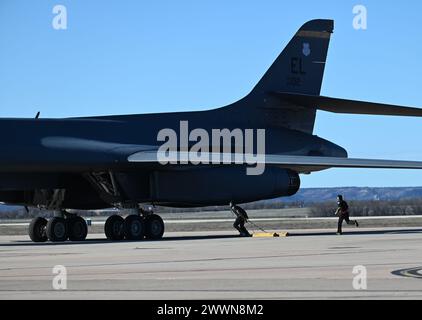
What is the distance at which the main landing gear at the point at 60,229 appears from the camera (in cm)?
2797

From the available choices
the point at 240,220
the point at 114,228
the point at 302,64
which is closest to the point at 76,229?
the point at 114,228

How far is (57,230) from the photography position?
91.9ft

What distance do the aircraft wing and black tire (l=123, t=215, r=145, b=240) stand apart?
1750 millimetres

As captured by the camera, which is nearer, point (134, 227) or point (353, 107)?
point (134, 227)

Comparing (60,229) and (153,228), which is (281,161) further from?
(60,229)

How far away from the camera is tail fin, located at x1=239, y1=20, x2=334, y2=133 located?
31922 mm

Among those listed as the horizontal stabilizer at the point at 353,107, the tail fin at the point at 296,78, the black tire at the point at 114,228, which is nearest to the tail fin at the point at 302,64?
the tail fin at the point at 296,78

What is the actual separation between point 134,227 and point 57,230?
2289mm

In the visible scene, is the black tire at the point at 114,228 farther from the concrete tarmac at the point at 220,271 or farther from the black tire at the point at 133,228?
the concrete tarmac at the point at 220,271

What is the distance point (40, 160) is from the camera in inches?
1027

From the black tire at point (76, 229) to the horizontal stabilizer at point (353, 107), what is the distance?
8.02 m
